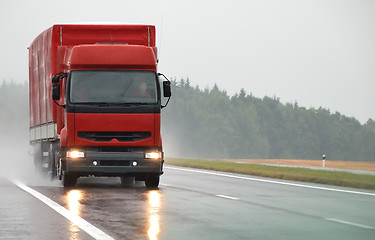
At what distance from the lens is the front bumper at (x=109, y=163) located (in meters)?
19.1

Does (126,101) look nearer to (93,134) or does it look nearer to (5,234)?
(93,134)

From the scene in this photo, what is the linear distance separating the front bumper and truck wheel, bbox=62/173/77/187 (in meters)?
0.76

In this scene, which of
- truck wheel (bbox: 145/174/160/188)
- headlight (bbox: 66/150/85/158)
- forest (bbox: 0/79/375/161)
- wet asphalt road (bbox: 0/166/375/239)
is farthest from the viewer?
forest (bbox: 0/79/375/161)

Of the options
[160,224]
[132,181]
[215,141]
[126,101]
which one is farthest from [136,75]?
[215,141]

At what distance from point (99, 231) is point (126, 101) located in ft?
27.5

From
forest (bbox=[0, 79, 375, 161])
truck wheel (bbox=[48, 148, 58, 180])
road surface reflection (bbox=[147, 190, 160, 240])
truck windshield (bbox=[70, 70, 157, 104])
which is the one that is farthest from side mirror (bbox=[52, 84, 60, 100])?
forest (bbox=[0, 79, 375, 161])

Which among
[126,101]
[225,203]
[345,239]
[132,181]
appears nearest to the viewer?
[345,239]

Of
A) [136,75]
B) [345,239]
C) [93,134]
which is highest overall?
[136,75]

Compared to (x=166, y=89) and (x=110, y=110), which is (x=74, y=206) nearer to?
(x=110, y=110)

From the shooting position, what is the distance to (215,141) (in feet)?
596

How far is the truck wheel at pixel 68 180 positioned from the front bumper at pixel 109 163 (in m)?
0.76

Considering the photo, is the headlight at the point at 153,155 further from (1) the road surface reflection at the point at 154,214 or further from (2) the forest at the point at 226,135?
(2) the forest at the point at 226,135

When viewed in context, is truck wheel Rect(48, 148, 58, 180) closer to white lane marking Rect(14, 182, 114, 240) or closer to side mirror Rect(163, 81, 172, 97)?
white lane marking Rect(14, 182, 114, 240)

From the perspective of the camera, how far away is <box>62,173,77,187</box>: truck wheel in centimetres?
2002
